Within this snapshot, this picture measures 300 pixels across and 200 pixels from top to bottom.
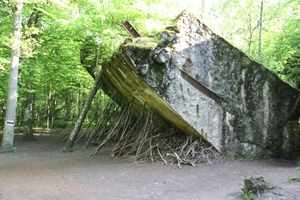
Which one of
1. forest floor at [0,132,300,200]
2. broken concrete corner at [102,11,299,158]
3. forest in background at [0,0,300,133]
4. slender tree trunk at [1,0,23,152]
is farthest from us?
slender tree trunk at [1,0,23,152]

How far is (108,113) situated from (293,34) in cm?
816

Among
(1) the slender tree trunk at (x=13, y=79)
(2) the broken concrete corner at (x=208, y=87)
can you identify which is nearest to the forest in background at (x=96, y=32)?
(1) the slender tree trunk at (x=13, y=79)

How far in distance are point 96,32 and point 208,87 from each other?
4971 mm

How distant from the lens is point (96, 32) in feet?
34.8

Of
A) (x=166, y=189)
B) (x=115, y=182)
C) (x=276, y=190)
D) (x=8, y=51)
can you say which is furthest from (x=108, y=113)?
(x=276, y=190)

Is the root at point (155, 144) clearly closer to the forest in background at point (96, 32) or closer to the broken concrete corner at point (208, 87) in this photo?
the broken concrete corner at point (208, 87)

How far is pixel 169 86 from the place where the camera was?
7.93 m

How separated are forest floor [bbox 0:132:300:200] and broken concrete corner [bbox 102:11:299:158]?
3.10ft

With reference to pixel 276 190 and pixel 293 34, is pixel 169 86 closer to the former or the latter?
pixel 276 190

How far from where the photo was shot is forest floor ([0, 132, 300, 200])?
17.4 feet

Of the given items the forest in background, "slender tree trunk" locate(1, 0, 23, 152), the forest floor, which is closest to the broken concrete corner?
the forest in background

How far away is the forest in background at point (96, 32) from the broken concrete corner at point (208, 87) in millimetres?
761

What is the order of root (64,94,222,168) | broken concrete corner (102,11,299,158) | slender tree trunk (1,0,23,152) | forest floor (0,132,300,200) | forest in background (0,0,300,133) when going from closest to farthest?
forest floor (0,132,300,200), broken concrete corner (102,11,299,158), root (64,94,222,168), forest in background (0,0,300,133), slender tree trunk (1,0,23,152)

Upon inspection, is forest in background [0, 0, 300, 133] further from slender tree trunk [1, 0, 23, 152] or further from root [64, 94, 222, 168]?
root [64, 94, 222, 168]
